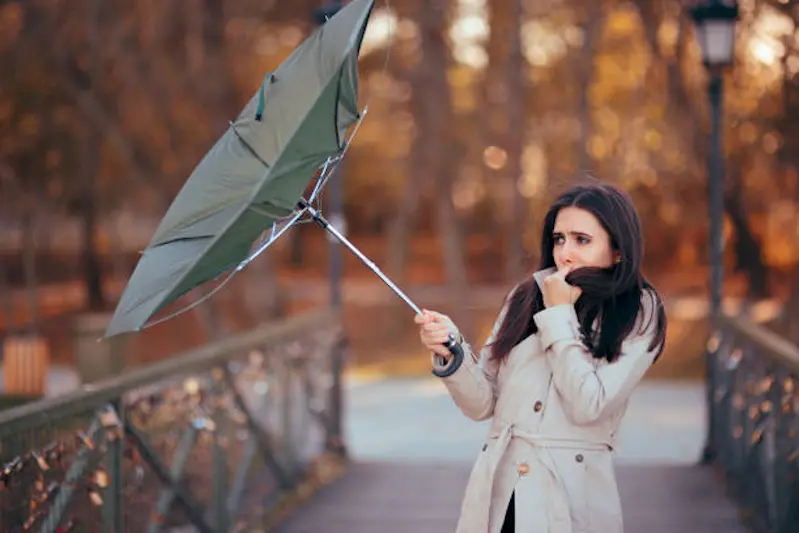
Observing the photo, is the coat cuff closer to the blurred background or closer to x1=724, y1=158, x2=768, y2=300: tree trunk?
the blurred background

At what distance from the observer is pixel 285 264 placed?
172ft

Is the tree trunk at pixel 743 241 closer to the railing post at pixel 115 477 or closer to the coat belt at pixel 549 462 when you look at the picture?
the railing post at pixel 115 477

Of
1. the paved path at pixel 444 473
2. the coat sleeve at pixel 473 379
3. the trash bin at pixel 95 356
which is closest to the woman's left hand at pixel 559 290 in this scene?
the coat sleeve at pixel 473 379

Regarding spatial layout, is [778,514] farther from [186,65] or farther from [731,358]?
[186,65]

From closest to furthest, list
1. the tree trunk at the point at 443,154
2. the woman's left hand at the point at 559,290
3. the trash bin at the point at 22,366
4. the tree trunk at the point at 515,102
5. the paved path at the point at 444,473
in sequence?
1. the woman's left hand at the point at 559,290
2. the paved path at the point at 444,473
3. the trash bin at the point at 22,366
4. the tree trunk at the point at 515,102
5. the tree trunk at the point at 443,154

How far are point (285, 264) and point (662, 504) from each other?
44.3 meters

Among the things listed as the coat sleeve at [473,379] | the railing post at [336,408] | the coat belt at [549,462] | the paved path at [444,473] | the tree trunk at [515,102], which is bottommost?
the paved path at [444,473]

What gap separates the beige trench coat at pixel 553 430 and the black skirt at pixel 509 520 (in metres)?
0.02

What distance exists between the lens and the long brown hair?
12.7 feet

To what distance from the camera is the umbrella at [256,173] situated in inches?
141

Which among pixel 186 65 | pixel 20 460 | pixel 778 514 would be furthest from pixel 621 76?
pixel 20 460

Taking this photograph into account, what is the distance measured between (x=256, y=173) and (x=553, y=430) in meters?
1.06

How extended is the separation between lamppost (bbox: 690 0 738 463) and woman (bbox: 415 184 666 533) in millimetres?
6124

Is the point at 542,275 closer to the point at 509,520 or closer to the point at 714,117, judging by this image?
the point at 509,520
